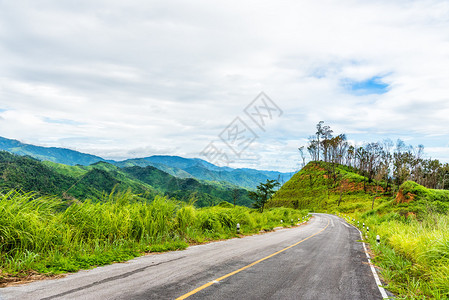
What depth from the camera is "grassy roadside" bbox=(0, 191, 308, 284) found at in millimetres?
6051

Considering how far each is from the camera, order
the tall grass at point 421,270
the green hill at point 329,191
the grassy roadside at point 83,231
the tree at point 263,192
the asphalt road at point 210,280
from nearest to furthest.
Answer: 1. the asphalt road at point 210,280
2. the tall grass at point 421,270
3. the grassy roadside at point 83,231
4. the tree at point 263,192
5. the green hill at point 329,191

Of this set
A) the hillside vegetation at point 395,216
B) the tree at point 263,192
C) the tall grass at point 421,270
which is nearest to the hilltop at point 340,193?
the hillside vegetation at point 395,216

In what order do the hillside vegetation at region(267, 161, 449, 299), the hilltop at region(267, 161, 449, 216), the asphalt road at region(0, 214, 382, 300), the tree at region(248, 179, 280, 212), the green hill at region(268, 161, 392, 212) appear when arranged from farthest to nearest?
the green hill at region(268, 161, 392, 212) < the tree at region(248, 179, 280, 212) < the hilltop at region(267, 161, 449, 216) < the hillside vegetation at region(267, 161, 449, 299) < the asphalt road at region(0, 214, 382, 300)

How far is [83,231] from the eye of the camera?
26.1ft

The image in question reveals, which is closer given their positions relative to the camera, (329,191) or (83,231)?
(83,231)

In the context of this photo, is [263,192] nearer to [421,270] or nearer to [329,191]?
[329,191]

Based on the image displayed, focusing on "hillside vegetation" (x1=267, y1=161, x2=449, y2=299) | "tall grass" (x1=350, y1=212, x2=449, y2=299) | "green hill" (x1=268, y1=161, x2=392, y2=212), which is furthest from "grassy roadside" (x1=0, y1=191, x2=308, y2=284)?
"green hill" (x1=268, y1=161, x2=392, y2=212)

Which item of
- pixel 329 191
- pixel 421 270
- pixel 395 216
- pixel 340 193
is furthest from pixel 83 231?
pixel 329 191

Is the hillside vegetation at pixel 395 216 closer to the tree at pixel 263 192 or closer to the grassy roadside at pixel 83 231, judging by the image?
the grassy roadside at pixel 83 231

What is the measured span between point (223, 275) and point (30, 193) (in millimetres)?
6034

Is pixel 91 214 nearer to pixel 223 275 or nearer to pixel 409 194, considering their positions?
pixel 223 275

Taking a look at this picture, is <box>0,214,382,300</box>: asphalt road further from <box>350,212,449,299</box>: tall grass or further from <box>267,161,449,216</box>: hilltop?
<box>267,161,449,216</box>: hilltop

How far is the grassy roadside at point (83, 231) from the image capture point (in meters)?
6.05

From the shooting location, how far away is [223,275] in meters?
6.45
